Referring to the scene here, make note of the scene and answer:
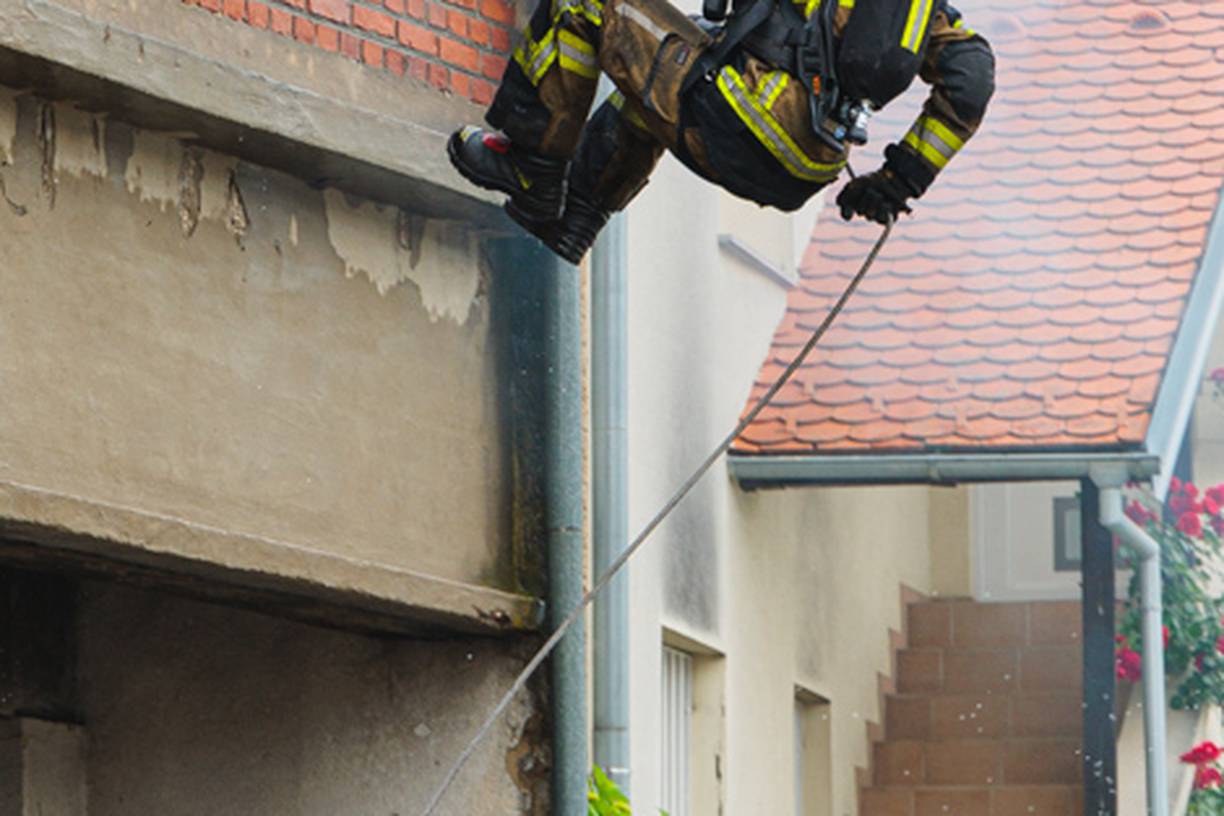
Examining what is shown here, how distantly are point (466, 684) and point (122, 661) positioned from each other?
125 cm

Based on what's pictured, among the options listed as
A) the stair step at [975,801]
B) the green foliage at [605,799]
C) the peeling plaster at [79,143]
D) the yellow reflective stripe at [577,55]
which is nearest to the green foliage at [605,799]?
the green foliage at [605,799]

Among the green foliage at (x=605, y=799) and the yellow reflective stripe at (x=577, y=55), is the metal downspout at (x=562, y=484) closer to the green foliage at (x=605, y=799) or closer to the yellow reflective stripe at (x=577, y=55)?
the green foliage at (x=605, y=799)

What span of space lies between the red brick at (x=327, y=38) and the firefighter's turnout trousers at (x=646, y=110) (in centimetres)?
133

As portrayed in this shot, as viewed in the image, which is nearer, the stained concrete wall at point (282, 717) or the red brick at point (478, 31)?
the stained concrete wall at point (282, 717)

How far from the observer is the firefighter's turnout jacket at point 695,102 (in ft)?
19.8

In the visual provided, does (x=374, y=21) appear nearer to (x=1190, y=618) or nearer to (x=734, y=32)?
(x=734, y=32)

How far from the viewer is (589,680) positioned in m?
9.89

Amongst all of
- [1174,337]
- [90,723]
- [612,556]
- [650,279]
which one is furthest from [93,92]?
[1174,337]

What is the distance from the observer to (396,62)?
320 inches

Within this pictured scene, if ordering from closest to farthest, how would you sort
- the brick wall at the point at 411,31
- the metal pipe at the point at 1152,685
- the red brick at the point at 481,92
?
the brick wall at the point at 411,31
the red brick at the point at 481,92
the metal pipe at the point at 1152,685

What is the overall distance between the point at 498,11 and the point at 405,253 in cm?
83

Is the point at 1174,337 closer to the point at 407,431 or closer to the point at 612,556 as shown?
the point at 612,556

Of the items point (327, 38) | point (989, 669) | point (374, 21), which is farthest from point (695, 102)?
point (989, 669)

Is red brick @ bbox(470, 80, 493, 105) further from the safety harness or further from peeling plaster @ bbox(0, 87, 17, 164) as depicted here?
the safety harness
